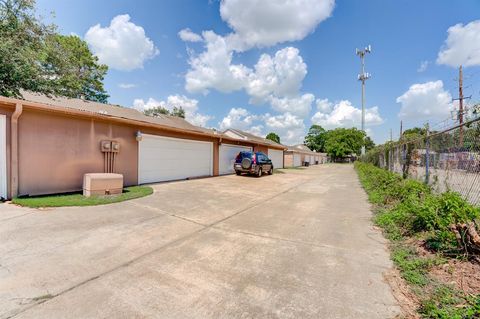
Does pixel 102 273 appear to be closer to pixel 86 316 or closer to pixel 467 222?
pixel 86 316

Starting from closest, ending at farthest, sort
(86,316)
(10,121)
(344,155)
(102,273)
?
(86,316), (102,273), (10,121), (344,155)

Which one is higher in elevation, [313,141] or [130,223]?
[313,141]

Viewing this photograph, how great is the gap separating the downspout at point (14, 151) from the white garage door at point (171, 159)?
3919 millimetres

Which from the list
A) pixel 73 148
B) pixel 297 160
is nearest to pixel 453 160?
pixel 73 148

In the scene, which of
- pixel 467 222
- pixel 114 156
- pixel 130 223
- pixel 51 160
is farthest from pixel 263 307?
pixel 114 156

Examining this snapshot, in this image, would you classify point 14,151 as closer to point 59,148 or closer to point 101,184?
point 59,148

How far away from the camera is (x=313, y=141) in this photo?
2859 inches

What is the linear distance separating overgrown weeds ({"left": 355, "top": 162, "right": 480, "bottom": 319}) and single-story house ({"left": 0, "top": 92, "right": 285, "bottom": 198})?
348 inches

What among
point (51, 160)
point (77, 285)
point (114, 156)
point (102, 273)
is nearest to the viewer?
point (77, 285)

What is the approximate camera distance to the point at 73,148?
24.0 ft

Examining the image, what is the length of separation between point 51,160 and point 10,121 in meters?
1.42

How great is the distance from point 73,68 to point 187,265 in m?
18.0

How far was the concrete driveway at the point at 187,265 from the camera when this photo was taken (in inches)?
82.7

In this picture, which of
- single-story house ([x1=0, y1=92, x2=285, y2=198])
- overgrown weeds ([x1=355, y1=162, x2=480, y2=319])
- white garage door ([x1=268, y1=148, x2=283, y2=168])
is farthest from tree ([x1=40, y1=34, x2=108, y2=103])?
white garage door ([x1=268, y1=148, x2=283, y2=168])
